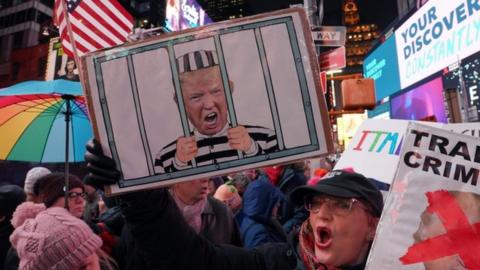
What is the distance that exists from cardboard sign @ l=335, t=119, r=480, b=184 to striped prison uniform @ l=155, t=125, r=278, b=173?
1922 millimetres

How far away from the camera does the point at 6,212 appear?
3.86 m

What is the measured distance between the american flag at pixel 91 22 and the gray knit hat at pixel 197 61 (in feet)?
8.37

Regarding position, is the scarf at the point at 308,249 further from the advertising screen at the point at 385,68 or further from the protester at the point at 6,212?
the advertising screen at the point at 385,68

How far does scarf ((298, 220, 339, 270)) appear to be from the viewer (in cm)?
197

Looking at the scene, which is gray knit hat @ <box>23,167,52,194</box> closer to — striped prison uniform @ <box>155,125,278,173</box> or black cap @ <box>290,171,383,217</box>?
striped prison uniform @ <box>155,125,278,173</box>

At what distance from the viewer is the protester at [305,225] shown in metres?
1.81

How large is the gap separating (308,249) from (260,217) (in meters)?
1.55

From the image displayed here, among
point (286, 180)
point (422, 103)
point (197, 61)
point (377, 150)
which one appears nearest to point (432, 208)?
point (197, 61)

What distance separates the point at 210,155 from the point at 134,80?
18.4 inches

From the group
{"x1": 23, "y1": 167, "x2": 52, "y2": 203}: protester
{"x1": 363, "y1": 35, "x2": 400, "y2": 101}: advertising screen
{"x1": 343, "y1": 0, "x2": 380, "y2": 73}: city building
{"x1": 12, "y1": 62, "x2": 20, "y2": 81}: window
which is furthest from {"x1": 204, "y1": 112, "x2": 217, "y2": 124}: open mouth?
{"x1": 12, "y1": 62, "x2": 20, "y2": 81}: window

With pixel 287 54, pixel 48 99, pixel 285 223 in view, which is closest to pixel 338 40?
pixel 285 223

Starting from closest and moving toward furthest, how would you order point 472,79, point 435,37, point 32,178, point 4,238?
point 4,238, point 32,178, point 472,79, point 435,37

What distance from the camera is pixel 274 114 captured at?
1.68 meters

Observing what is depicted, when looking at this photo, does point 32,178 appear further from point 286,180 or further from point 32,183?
point 286,180
